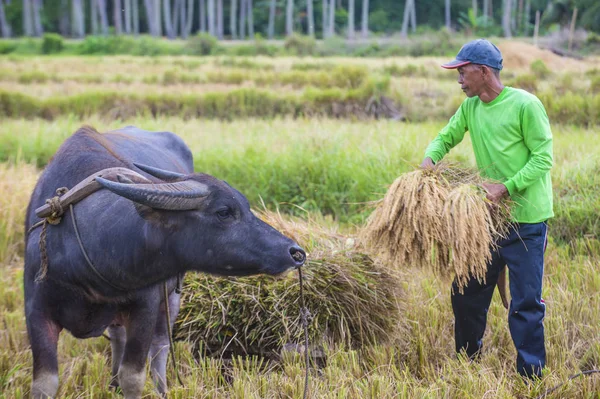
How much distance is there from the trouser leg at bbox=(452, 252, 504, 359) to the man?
14 cm

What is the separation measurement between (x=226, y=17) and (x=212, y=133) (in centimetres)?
4204

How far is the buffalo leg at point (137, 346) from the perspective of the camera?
125 inches

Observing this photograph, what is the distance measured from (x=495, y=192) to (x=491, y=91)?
497 mm

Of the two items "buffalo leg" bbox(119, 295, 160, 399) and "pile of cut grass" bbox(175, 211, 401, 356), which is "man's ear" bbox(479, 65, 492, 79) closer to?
"pile of cut grass" bbox(175, 211, 401, 356)

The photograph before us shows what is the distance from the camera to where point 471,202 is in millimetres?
3186

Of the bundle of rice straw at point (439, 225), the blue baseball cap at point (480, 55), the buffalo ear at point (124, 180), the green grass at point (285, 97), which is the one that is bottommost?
the green grass at point (285, 97)

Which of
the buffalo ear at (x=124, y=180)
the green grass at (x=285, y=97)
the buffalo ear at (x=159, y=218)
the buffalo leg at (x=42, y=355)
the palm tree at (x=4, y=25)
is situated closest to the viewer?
the buffalo ear at (x=159, y=218)

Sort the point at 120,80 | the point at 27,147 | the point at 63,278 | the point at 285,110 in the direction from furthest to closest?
the point at 120,80 → the point at 285,110 → the point at 27,147 → the point at 63,278

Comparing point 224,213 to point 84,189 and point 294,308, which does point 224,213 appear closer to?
point 84,189

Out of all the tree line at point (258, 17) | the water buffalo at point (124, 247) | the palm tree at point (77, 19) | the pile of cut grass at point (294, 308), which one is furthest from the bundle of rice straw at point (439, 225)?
the palm tree at point (77, 19)

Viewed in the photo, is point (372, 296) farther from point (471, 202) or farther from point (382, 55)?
point (382, 55)

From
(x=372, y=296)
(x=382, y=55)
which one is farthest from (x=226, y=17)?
(x=372, y=296)

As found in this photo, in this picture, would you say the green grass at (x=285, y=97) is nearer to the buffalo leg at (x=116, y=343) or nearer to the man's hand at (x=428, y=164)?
the man's hand at (x=428, y=164)

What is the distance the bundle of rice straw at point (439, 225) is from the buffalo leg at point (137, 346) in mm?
1107
